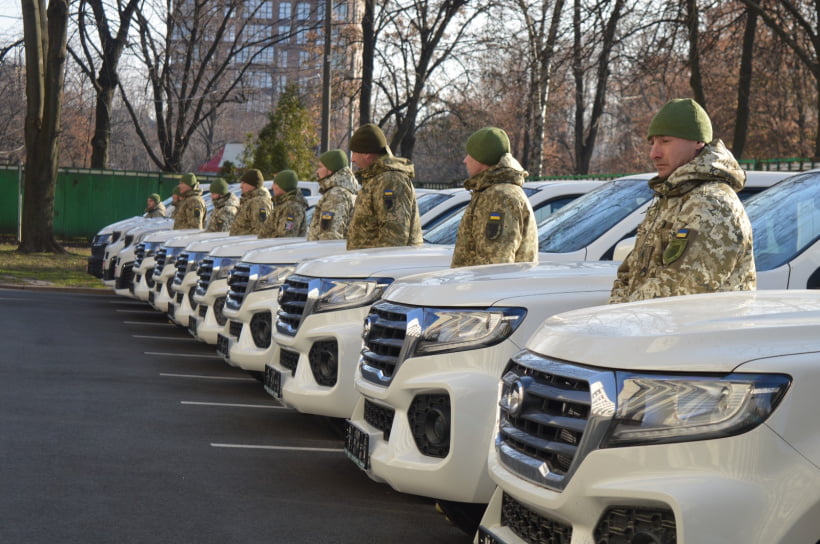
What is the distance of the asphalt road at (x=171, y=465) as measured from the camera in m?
5.62

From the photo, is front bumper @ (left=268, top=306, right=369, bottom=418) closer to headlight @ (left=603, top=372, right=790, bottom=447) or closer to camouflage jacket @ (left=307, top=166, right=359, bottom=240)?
camouflage jacket @ (left=307, top=166, right=359, bottom=240)

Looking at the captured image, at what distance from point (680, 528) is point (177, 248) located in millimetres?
11479

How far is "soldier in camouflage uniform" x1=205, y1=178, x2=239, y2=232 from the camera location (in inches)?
607

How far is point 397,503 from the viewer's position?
6.40 m

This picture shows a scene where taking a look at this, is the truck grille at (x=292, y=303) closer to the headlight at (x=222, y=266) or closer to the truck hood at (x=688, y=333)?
the headlight at (x=222, y=266)

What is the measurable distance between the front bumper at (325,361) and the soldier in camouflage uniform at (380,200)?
62.6 inches

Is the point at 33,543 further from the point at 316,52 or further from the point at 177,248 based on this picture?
the point at 316,52

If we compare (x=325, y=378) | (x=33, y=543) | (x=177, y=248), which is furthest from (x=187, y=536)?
(x=177, y=248)

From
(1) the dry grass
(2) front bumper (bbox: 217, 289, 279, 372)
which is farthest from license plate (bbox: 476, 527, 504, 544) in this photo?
(1) the dry grass

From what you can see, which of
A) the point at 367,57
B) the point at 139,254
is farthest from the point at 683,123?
the point at 367,57

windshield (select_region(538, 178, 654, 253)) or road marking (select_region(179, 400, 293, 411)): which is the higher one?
windshield (select_region(538, 178, 654, 253))

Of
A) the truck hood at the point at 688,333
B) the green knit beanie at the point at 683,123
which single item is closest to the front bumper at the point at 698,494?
the truck hood at the point at 688,333

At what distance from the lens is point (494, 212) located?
6.76 m

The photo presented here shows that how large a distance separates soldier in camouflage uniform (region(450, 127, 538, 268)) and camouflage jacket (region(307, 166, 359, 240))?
11.6 ft
